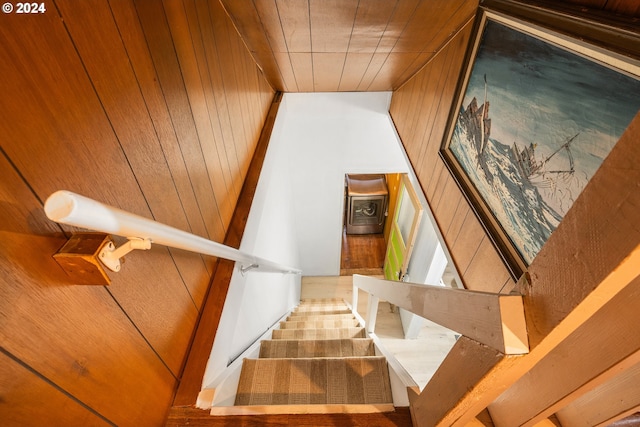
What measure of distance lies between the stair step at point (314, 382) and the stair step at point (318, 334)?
3.39 feet

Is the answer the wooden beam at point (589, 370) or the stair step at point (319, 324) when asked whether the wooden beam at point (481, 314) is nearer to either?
the wooden beam at point (589, 370)

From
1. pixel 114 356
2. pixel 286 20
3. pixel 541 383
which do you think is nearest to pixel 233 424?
pixel 114 356

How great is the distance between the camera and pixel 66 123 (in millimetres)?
541

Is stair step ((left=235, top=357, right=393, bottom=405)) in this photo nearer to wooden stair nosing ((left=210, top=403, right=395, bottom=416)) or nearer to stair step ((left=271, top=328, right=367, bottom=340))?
wooden stair nosing ((left=210, top=403, right=395, bottom=416))

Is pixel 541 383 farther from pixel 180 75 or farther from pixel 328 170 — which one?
pixel 328 170

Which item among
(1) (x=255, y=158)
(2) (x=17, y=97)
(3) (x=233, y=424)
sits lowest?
(3) (x=233, y=424)

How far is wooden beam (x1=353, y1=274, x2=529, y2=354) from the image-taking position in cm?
47

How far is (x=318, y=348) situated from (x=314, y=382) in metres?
0.62

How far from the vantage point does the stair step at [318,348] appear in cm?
192

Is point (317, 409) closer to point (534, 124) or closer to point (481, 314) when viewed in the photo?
point (481, 314)

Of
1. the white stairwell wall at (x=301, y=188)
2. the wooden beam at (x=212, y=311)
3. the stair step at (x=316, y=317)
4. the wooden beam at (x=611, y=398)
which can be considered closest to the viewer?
the wooden beam at (x=611, y=398)

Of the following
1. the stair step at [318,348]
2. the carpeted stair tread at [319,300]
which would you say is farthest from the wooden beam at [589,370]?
the carpeted stair tread at [319,300]

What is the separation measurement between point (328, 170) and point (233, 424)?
11.3 ft

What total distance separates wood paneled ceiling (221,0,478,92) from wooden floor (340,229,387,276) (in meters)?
3.95
